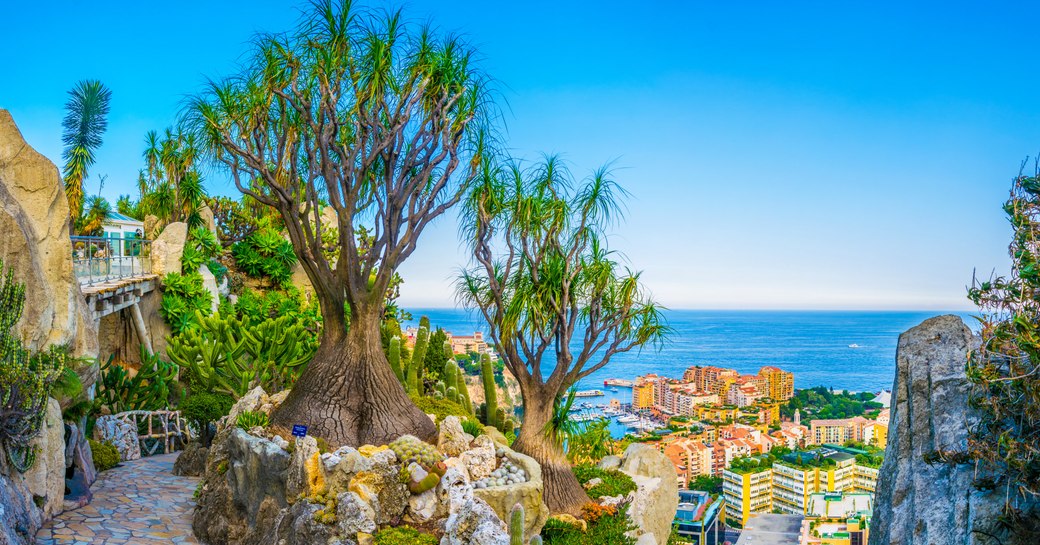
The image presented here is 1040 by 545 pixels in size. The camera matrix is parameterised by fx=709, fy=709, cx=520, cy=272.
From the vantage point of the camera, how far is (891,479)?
4.39m

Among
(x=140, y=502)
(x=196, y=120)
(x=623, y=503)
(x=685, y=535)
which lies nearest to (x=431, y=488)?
(x=623, y=503)

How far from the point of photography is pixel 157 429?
47.1ft

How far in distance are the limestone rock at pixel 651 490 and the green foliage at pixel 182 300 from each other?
12.8 metres

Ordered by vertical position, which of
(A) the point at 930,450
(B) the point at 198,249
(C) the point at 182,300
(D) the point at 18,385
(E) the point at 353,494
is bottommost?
(E) the point at 353,494

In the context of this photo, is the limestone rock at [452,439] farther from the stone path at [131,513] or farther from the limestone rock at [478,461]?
the stone path at [131,513]

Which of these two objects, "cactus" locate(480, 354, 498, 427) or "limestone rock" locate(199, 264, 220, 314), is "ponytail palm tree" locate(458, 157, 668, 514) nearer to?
"cactus" locate(480, 354, 498, 427)

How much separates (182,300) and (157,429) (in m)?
5.58

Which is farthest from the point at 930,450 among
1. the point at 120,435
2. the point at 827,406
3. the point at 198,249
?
the point at 827,406

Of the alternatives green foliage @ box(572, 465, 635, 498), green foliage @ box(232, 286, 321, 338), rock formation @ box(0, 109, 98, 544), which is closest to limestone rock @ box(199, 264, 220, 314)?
green foliage @ box(232, 286, 321, 338)

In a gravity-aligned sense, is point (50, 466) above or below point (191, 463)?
above

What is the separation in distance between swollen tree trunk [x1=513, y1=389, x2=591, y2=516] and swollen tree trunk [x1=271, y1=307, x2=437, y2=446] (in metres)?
1.37

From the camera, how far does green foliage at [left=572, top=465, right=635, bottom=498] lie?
10.1m

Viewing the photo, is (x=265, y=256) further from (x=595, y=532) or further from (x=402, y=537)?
(x=402, y=537)

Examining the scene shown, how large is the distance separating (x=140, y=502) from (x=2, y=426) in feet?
10.7
